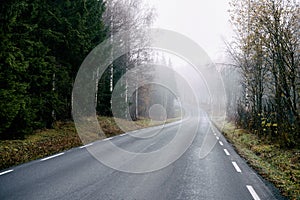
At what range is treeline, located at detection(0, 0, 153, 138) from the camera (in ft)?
31.3

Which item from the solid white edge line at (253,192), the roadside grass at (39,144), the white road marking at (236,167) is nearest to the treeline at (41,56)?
the roadside grass at (39,144)

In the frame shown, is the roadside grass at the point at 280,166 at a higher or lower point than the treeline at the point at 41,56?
lower

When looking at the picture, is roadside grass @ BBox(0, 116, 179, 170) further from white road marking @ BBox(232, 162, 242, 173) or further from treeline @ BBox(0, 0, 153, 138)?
white road marking @ BBox(232, 162, 242, 173)

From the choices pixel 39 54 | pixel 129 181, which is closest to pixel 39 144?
pixel 39 54

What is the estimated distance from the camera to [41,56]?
12656mm

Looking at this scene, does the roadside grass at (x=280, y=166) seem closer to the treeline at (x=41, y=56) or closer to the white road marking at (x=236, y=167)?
the white road marking at (x=236, y=167)

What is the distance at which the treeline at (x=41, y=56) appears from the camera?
954 cm

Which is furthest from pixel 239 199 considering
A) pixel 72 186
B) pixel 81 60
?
pixel 81 60

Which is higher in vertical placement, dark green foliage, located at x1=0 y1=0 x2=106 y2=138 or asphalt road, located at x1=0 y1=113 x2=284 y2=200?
dark green foliage, located at x1=0 y1=0 x2=106 y2=138

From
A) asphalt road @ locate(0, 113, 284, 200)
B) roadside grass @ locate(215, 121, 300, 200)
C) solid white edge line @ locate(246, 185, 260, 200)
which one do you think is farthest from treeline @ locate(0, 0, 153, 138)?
roadside grass @ locate(215, 121, 300, 200)

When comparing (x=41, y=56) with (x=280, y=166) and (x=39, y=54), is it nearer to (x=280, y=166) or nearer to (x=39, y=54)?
(x=39, y=54)

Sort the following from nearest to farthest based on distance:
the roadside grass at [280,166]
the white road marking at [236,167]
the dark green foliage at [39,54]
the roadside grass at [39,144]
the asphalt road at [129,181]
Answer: the asphalt road at [129,181]
the roadside grass at [280,166]
the white road marking at [236,167]
the roadside grass at [39,144]
the dark green foliage at [39,54]

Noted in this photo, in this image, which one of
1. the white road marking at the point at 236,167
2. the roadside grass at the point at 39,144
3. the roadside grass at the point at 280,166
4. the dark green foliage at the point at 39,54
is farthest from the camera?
the dark green foliage at the point at 39,54

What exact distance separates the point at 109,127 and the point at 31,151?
31.4 ft
